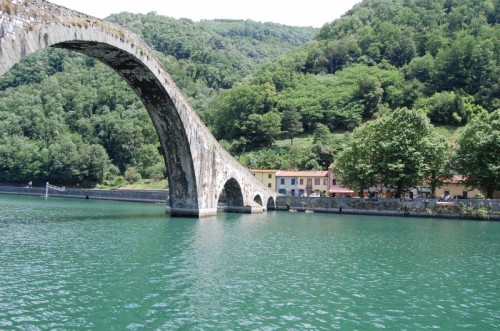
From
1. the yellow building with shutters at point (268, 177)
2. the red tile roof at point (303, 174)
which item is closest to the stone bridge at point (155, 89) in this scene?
the red tile roof at point (303, 174)

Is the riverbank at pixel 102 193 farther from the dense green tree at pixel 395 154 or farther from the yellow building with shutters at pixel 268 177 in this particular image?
the dense green tree at pixel 395 154

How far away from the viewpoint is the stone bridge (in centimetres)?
1988

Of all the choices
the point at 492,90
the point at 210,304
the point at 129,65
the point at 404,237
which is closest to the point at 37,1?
the point at 129,65

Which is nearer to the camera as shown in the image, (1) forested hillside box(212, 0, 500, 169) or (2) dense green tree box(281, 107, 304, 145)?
(1) forested hillside box(212, 0, 500, 169)

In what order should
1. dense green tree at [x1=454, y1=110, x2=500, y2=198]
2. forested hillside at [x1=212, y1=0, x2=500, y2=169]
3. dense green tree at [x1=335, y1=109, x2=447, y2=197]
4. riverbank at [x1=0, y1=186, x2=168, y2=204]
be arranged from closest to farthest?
1. dense green tree at [x1=454, y1=110, x2=500, y2=198]
2. dense green tree at [x1=335, y1=109, x2=447, y2=197]
3. riverbank at [x1=0, y1=186, x2=168, y2=204]
4. forested hillside at [x1=212, y1=0, x2=500, y2=169]

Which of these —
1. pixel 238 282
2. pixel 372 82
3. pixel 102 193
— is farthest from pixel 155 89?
pixel 372 82

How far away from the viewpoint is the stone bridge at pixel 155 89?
19875mm

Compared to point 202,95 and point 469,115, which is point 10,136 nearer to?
point 202,95

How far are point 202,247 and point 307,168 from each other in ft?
182

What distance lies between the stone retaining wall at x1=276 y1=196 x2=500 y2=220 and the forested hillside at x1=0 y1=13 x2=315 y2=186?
38175 mm

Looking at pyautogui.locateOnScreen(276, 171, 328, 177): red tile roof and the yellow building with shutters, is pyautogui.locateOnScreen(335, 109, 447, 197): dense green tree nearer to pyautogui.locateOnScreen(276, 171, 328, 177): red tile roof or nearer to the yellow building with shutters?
pyautogui.locateOnScreen(276, 171, 328, 177): red tile roof

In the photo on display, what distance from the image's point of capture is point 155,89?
35.1 m

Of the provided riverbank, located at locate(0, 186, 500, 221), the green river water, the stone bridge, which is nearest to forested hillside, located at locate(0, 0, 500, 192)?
riverbank, located at locate(0, 186, 500, 221)

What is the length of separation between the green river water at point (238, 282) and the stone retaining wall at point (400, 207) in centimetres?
2180
